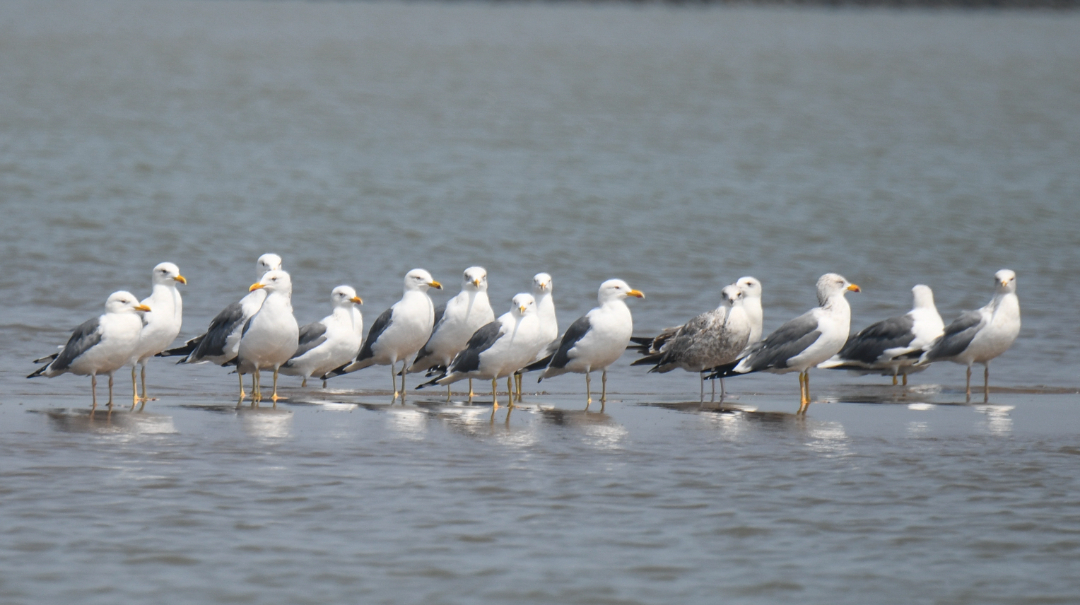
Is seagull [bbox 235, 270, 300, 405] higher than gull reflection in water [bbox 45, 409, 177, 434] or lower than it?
higher

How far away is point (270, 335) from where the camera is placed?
1226cm

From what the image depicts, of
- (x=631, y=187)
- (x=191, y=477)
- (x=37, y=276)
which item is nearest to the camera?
(x=191, y=477)

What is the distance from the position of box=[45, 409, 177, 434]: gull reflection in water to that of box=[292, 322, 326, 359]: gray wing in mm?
1841

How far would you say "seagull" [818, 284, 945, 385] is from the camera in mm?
13562

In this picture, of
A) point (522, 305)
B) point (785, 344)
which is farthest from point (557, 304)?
point (522, 305)

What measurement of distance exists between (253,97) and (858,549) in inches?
1799

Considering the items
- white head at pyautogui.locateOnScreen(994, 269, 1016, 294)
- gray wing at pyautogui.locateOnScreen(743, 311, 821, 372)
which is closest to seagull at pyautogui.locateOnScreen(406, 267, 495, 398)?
gray wing at pyautogui.locateOnScreen(743, 311, 821, 372)

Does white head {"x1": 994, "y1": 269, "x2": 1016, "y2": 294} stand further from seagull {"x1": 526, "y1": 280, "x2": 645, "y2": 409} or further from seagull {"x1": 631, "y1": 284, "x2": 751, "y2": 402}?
seagull {"x1": 526, "y1": 280, "x2": 645, "y2": 409}

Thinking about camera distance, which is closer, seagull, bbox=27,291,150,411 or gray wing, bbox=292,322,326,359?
seagull, bbox=27,291,150,411

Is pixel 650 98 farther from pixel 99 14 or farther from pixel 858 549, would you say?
pixel 99 14

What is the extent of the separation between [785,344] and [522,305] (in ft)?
7.37

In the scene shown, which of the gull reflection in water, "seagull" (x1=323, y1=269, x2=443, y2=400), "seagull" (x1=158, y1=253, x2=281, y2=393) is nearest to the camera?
the gull reflection in water

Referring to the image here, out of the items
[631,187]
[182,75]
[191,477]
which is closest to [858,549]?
[191,477]

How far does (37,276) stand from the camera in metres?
20.1
